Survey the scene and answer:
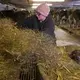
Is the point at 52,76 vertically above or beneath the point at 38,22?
beneath

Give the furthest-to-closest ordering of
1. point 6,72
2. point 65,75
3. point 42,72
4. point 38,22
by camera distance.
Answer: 1. point 38,22
2. point 65,75
3. point 42,72
4. point 6,72

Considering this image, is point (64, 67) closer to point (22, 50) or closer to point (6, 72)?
point (22, 50)

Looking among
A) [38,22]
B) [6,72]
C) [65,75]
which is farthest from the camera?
[38,22]

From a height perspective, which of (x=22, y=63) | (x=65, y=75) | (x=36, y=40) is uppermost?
(x=36, y=40)

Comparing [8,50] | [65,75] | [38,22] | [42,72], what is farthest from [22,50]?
[38,22]

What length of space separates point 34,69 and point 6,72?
50cm

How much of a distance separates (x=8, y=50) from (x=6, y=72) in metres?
0.36

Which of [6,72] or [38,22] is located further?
[38,22]

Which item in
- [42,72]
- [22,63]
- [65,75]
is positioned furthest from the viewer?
[65,75]

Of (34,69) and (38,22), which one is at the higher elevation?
(38,22)

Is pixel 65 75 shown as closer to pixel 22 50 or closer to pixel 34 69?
pixel 34 69

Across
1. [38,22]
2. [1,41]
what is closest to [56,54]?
[1,41]

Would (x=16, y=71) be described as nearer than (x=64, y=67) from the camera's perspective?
Yes

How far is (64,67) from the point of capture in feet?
11.9
